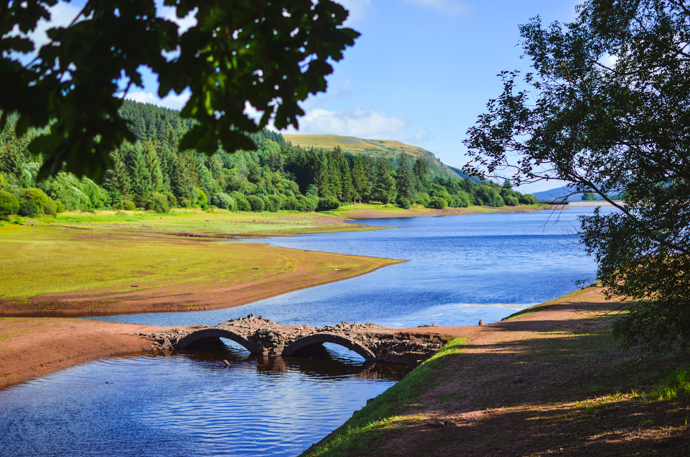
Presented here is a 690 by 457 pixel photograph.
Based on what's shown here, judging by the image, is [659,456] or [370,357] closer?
[659,456]

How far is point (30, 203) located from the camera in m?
89.2

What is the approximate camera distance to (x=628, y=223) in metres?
10.9

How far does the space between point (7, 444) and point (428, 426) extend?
40.5ft

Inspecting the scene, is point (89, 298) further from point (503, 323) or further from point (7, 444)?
point (503, 323)

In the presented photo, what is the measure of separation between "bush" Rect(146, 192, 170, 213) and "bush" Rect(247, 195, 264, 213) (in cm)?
3028

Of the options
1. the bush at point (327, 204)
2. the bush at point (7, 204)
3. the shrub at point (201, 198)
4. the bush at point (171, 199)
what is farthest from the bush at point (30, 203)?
the bush at point (327, 204)

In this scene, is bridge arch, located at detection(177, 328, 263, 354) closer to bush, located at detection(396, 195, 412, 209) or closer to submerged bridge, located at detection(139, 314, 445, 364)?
submerged bridge, located at detection(139, 314, 445, 364)

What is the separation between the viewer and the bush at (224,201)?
144m

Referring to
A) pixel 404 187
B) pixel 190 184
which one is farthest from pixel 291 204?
pixel 404 187

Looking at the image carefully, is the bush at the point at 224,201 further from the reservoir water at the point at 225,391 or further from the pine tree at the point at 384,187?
the reservoir water at the point at 225,391

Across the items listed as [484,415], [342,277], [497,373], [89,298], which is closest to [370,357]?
[497,373]

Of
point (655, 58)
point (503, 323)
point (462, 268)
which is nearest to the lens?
point (655, 58)

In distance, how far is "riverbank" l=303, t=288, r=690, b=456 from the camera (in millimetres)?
9359

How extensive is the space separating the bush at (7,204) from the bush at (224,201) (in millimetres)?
64225
